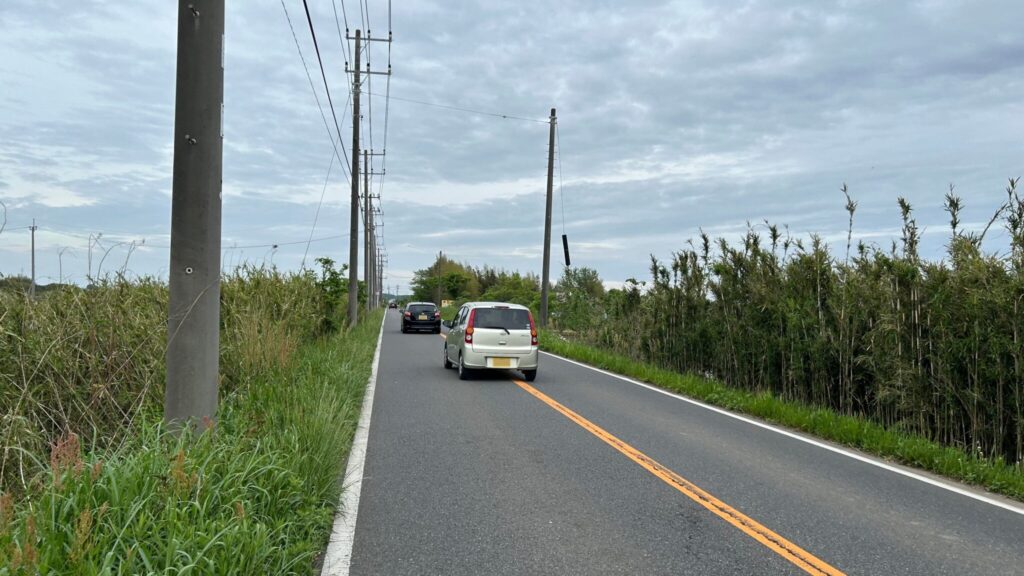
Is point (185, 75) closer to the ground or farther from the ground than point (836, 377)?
farther from the ground

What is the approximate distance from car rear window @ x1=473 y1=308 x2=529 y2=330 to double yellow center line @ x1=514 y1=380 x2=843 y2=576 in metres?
5.94

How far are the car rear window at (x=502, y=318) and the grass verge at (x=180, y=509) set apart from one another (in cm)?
866

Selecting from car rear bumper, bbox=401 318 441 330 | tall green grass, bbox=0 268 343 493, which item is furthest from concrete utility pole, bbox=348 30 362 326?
tall green grass, bbox=0 268 343 493

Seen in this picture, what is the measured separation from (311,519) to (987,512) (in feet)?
18.5

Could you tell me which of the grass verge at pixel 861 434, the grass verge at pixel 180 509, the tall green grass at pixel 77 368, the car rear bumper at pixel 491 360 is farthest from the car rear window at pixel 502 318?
the grass verge at pixel 180 509

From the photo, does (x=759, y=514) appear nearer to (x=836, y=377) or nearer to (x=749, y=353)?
(x=836, y=377)

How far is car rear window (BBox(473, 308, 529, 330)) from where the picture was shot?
579 inches

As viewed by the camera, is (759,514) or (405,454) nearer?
(759,514)

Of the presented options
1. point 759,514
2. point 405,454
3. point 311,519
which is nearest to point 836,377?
point 759,514

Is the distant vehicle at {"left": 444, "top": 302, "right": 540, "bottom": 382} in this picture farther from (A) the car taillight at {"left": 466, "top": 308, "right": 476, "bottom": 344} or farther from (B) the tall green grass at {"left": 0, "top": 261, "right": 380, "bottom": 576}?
(B) the tall green grass at {"left": 0, "top": 261, "right": 380, "bottom": 576}

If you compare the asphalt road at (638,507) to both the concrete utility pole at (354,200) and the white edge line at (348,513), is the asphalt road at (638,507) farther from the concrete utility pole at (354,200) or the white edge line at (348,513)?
the concrete utility pole at (354,200)

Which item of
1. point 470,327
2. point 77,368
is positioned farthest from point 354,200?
point 77,368

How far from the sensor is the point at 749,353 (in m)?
13.3

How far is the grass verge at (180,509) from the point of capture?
128 inches
